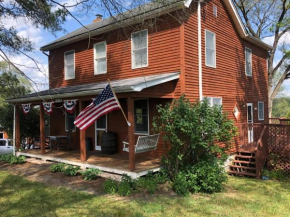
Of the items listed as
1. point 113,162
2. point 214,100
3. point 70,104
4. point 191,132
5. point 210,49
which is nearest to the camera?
point 191,132

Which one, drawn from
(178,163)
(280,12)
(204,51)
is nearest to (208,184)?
(178,163)

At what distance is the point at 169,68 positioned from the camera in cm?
895

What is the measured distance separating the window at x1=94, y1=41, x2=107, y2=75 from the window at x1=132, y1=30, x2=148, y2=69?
1676 mm

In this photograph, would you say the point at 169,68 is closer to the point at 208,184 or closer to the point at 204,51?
the point at 204,51

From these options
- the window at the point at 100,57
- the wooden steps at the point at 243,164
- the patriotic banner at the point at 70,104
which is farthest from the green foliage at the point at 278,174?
the window at the point at 100,57

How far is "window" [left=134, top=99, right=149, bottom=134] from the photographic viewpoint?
9.55 metres

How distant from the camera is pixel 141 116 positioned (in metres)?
9.73

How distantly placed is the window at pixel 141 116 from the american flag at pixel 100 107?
250 cm

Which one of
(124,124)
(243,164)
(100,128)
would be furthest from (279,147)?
(100,128)

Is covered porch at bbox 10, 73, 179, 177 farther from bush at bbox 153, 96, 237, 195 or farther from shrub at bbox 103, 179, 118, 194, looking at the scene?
bush at bbox 153, 96, 237, 195

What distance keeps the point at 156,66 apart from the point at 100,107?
116 inches

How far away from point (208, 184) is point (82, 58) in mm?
8161

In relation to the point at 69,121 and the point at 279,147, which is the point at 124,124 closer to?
the point at 69,121

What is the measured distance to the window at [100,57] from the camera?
36.5 feet
